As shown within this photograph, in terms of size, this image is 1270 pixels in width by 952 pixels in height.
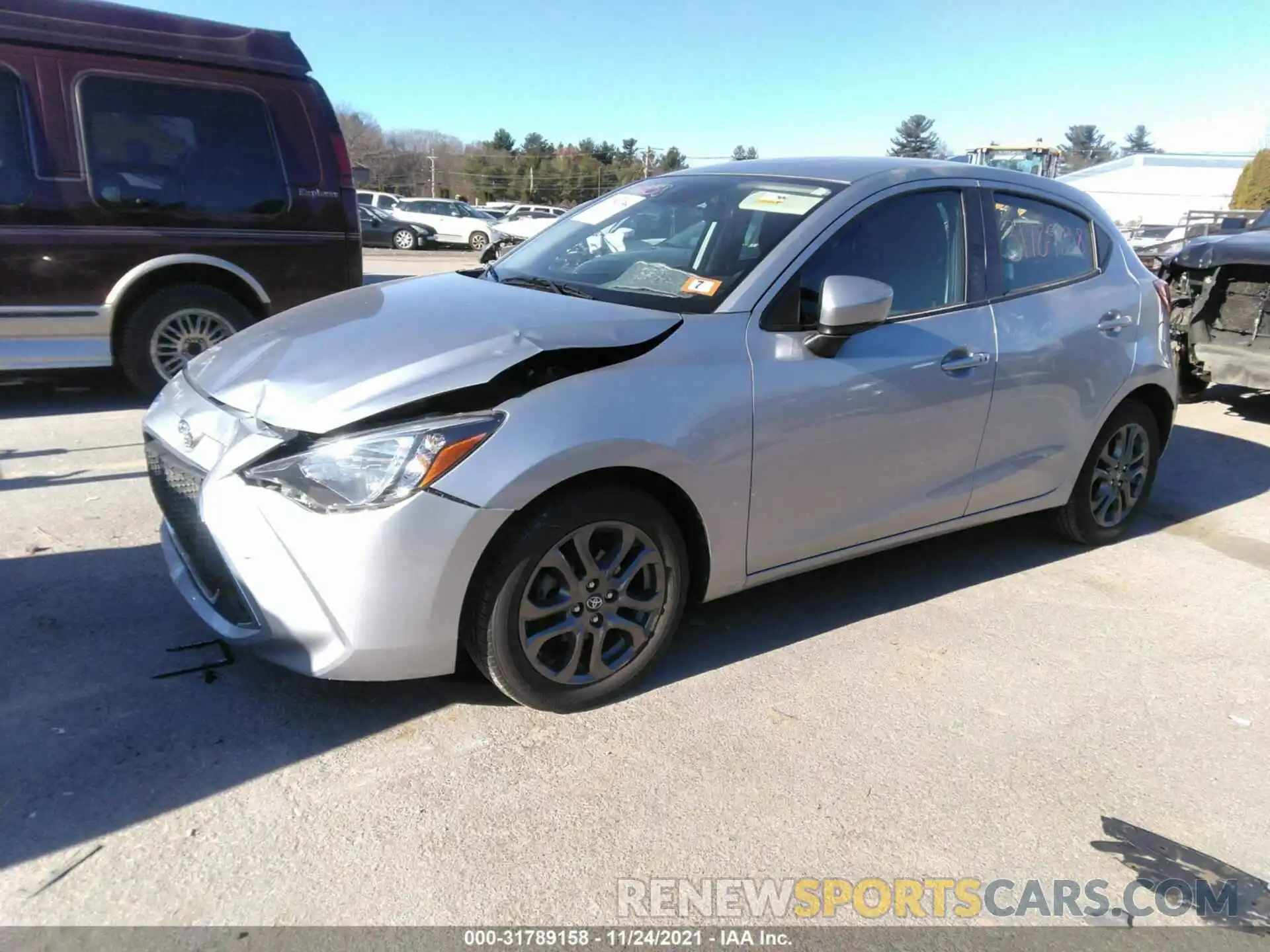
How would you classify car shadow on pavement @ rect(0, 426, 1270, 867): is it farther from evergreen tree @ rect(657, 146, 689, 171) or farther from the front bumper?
evergreen tree @ rect(657, 146, 689, 171)

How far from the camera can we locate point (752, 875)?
233 centimetres

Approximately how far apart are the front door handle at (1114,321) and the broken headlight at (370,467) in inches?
122

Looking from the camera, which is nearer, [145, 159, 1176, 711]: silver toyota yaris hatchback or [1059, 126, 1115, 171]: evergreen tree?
[145, 159, 1176, 711]: silver toyota yaris hatchback

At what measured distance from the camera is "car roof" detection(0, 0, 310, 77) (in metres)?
5.88

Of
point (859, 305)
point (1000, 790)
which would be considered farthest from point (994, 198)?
point (1000, 790)

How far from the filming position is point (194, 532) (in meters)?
2.86

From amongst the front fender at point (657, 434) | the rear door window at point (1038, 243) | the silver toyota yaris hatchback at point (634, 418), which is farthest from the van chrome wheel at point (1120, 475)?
the front fender at point (657, 434)

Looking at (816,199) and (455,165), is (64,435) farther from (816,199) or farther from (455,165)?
(455,165)

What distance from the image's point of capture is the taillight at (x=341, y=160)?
693cm

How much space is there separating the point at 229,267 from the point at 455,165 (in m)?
81.0

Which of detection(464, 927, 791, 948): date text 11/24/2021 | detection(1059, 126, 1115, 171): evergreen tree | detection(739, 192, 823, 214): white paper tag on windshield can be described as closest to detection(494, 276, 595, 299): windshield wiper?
detection(739, 192, 823, 214): white paper tag on windshield

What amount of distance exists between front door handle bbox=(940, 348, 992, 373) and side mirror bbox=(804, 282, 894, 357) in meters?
0.50

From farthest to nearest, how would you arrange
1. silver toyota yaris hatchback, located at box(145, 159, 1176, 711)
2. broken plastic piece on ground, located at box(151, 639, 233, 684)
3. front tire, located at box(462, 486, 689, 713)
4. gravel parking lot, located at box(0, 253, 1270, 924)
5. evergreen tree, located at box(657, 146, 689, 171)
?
evergreen tree, located at box(657, 146, 689, 171)
broken plastic piece on ground, located at box(151, 639, 233, 684)
front tire, located at box(462, 486, 689, 713)
silver toyota yaris hatchback, located at box(145, 159, 1176, 711)
gravel parking lot, located at box(0, 253, 1270, 924)

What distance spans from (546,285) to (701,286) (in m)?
0.66
